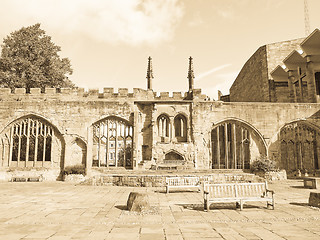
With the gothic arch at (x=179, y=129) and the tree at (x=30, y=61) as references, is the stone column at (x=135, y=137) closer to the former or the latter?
the gothic arch at (x=179, y=129)

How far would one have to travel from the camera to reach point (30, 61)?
19.8 m

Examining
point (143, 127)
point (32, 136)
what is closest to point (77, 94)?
point (32, 136)

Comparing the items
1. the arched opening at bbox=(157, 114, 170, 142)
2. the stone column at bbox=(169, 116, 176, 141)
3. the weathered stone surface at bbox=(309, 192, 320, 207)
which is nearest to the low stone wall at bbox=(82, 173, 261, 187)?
the weathered stone surface at bbox=(309, 192, 320, 207)

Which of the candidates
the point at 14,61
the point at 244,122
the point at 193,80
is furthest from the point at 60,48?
the point at 244,122

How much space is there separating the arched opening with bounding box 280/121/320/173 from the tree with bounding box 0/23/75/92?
57.2ft

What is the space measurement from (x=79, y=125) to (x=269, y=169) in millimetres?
11456

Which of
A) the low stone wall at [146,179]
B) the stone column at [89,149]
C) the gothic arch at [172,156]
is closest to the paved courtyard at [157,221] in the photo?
the low stone wall at [146,179]

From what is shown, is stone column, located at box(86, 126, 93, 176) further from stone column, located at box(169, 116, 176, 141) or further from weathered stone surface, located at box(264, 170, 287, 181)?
weathered stone surface, located at box(264, 170, 287, 181)

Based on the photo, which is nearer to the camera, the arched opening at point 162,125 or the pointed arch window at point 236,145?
the pointed arch window at point 236,145

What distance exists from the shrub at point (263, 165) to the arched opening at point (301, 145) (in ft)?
6.77

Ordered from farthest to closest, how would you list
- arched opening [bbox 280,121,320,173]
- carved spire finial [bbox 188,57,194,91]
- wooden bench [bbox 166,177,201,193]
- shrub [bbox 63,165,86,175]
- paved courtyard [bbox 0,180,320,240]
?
carved spire finial [bbox 188,57,194,91], arched opening [bbox 280,121,320,173], shrub [bbox 63,165,86,175], wooden bench [bbox 166,177,201,193], paved courtyard [bbox 0,180,320,240]

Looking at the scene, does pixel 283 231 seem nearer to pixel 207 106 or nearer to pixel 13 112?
pixel 207 106

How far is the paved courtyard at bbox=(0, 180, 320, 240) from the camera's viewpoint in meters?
4.15

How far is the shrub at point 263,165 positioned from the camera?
47.1ft
